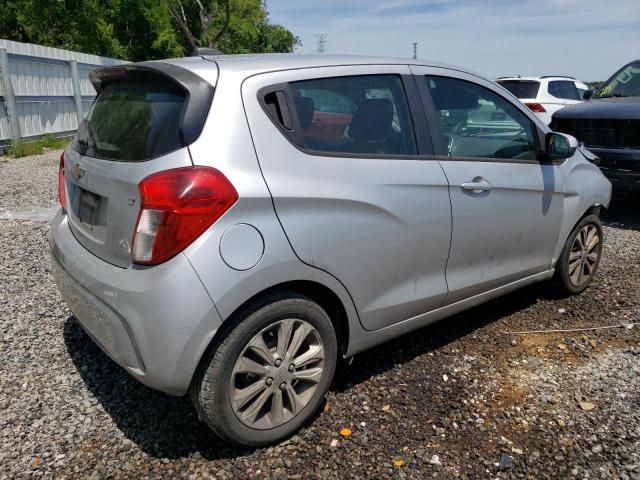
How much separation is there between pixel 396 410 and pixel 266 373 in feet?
2.75

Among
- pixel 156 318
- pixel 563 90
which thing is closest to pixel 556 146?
pixel 156 318

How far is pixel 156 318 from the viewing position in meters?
2.18

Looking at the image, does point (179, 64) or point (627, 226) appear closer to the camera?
point (179, 64)

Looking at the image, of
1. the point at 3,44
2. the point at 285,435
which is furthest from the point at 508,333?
the point at 3,44

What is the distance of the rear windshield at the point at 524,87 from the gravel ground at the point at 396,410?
7765mm

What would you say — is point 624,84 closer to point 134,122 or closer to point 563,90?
point 563,90

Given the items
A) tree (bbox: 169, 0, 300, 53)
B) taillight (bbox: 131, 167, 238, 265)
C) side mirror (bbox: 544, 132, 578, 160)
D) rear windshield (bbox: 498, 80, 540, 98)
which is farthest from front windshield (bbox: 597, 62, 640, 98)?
tree (bbox: 169, 0, 300, 53)

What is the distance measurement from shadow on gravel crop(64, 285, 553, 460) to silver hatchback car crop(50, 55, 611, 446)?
0.34 metres

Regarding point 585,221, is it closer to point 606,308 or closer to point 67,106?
point 606,308

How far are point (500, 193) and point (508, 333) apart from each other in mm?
1058

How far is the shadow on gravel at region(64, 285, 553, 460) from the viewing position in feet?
8.63

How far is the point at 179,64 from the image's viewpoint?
258cm

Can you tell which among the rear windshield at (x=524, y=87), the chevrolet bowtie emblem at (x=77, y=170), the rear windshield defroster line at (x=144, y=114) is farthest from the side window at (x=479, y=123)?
the rear windshield at (x=524, y=87)

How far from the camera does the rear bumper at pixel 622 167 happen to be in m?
6.21
